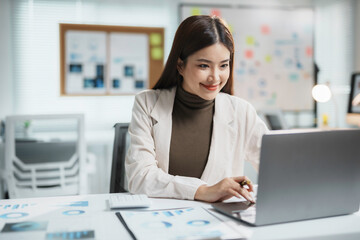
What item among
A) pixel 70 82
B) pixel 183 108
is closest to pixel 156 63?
pixel 70 82

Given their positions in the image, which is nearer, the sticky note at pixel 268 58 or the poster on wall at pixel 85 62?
the poster on wall at pixel 85 62

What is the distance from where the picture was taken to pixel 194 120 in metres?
1.59

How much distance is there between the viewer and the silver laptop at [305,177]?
0.91 metres

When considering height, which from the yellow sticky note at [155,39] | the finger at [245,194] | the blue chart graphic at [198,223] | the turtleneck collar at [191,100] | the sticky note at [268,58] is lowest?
the blue chart graphic at [198,223]

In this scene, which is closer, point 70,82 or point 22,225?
point 22,225

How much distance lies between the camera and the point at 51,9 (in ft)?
12.1

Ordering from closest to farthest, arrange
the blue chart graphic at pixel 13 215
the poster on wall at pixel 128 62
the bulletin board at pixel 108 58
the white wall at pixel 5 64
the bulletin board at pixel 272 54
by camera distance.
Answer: the blue chart graphic at pixel 13 215 < the white wall at pixel 5 64 < the bulletin board at pixel 108 58 < the poster on wall at pixel 128 62 < the bulletin board at pixel 272 54

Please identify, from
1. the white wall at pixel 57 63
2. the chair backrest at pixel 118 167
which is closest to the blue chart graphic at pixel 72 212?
the chair backrest at pixel 118 167

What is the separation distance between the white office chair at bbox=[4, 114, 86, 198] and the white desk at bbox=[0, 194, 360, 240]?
1.12 m

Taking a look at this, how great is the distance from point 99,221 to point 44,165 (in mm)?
1535

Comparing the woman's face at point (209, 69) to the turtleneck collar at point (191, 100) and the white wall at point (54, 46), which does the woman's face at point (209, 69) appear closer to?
the turtleneck collar at point (191, 100)

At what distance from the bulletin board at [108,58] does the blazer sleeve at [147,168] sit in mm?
2395

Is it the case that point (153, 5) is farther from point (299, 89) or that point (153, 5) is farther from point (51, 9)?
point (299, 89)

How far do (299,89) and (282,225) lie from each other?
358cm
